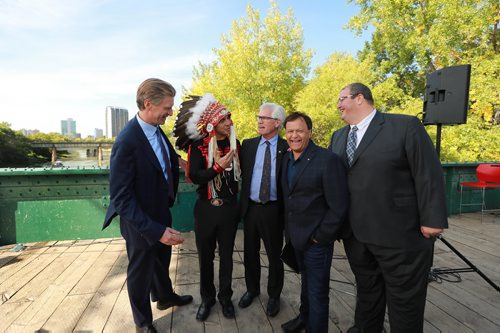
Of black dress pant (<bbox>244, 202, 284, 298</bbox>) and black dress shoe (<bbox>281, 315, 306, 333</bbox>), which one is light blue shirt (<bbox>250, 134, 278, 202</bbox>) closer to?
black dress pant (<bbox>244, 202, 284, 298</bbox>)

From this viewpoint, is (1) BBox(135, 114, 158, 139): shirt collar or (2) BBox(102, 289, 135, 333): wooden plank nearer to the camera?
(1) BBox(135, 114, 158, 139): shirt collar

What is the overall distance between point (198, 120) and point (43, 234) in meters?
3.47

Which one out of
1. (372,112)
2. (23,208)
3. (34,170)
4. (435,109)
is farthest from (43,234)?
(435,109)

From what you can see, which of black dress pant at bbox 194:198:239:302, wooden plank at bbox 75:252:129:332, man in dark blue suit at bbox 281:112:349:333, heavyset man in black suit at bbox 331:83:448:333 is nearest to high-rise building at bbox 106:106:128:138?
wooden plank at bbox 75:252:129:332

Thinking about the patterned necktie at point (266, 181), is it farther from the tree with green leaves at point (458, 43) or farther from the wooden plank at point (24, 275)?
the tree with green leaves at point (458, 43)

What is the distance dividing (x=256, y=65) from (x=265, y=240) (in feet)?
68.1

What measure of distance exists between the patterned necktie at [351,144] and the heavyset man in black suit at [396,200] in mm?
30

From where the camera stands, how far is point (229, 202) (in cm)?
248

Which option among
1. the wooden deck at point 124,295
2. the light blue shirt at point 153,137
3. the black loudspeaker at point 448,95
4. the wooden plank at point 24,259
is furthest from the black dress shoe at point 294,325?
the wooden plank at point 24,259

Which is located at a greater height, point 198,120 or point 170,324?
point 198,120

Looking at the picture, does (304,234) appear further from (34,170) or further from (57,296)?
(34,170)

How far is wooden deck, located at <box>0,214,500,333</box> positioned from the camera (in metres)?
2.44

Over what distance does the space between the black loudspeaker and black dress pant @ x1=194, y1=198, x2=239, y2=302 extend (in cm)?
278

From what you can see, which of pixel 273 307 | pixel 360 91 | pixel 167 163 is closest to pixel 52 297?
pixel 167 163
